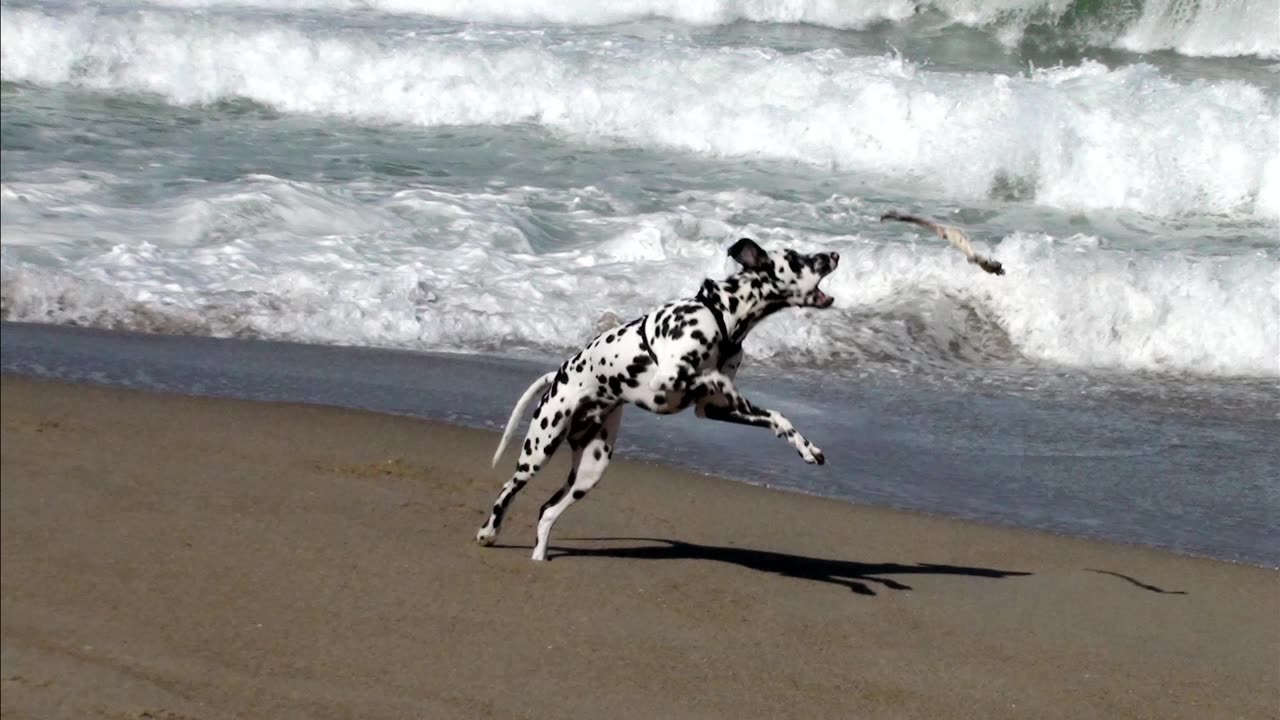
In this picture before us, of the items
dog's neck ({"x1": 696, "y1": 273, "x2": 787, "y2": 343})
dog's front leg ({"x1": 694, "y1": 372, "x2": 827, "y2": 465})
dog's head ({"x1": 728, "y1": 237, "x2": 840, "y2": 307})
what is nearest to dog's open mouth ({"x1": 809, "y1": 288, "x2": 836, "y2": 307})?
dog's head ({"x1": 728, "y1": 237, "x2": 840, "y2": 307})

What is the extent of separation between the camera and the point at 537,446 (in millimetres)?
6520

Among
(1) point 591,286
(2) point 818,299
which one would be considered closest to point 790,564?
(2) point 818,299

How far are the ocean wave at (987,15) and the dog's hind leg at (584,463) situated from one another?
14.8 m

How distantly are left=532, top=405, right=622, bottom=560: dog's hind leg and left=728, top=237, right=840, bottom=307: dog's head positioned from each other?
2.37 ft

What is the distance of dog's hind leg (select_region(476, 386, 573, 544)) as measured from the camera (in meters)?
6.45

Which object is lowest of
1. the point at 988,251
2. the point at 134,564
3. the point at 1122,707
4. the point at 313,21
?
the point at 1122,707

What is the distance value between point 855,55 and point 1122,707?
603 inches

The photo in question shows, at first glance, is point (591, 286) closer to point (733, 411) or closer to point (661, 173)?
point (661, 173)

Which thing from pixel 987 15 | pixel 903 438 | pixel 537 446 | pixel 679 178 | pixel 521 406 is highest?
pixel 987 15

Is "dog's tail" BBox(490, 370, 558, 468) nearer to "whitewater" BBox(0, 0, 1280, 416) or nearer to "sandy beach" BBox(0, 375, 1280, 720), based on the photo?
"sandy beach" BBox(0, 375, 1280, 720)

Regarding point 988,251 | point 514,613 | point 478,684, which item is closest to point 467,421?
point 514,613

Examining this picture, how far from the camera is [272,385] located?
28.4 feet

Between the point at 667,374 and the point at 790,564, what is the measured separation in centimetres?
121

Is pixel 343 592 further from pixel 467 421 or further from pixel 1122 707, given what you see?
pixel 467 421
